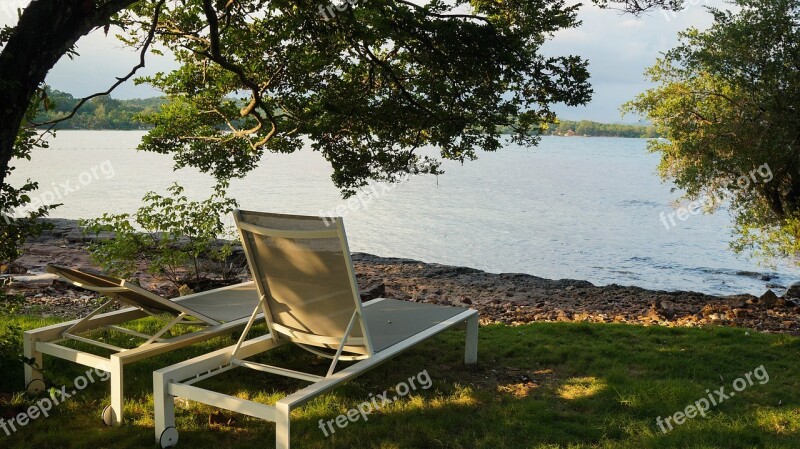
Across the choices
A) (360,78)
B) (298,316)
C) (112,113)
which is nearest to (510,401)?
(298,316)

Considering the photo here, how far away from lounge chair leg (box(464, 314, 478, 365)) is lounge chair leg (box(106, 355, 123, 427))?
2646mm

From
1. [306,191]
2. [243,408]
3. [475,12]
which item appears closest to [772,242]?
[475,12]

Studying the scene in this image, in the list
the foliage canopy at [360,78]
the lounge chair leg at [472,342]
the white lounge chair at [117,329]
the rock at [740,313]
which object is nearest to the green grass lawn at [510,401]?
the lounge chair leg at [472,342]

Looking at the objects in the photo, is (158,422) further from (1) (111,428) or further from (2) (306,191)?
(2) (306,191)

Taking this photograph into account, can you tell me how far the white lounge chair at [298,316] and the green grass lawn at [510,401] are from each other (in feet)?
1.23

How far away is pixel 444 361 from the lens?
5410 mm

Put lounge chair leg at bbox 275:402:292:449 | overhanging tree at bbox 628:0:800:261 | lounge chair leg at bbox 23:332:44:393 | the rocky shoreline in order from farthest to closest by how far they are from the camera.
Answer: overhanging tree at bbox 628:0:800:261 < the rocky shoreline < lounge chair leg at bbox 23:332:44:393 < lounge chair leg at bbox 275:402:292:449

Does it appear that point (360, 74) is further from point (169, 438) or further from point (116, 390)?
point (169, 438)

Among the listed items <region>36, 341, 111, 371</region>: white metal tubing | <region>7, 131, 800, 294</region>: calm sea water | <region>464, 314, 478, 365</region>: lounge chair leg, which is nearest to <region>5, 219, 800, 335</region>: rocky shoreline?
<region>7, 131, 800, 294</region>: calm sea water

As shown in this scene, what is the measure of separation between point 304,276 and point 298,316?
1.13ft

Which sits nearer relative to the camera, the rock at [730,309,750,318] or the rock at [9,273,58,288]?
the rock at [730,309,750,318]

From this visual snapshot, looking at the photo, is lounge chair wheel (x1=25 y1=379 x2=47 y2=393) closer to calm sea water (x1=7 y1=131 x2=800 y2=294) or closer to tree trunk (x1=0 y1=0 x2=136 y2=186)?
tree trunk (x1=0 y1=0 x2=136 y2=186)

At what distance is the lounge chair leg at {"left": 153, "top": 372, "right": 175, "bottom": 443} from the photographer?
3.57 metres

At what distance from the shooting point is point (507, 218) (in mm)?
24125
